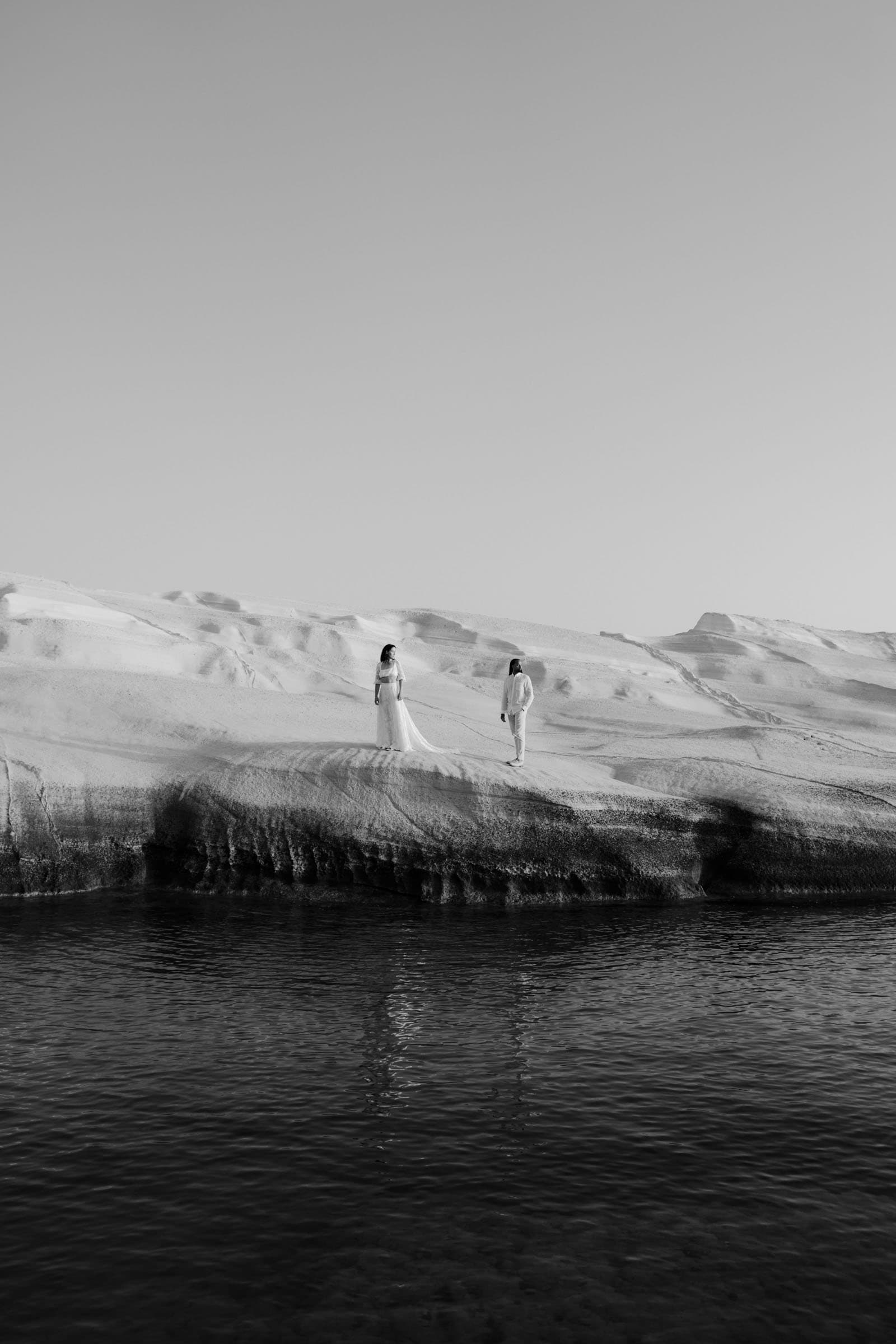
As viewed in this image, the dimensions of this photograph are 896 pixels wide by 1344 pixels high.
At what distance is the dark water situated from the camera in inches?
301

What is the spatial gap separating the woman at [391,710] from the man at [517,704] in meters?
1.83

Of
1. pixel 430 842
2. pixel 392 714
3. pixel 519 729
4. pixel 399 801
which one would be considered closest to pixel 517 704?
pixel 519 729

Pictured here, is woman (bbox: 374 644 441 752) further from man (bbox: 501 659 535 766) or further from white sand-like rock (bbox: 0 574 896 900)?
man (bbox: 501 659 535 766)

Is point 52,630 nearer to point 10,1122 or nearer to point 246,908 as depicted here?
point 246,908

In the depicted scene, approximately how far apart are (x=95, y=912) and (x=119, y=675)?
9.54m

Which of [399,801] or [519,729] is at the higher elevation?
[519,729]

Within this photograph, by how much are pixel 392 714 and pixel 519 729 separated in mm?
2625

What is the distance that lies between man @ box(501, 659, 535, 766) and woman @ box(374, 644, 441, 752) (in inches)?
72.2

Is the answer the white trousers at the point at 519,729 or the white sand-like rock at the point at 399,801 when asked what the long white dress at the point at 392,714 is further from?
the white trousers at the point at 519,729

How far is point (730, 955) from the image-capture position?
1638cm

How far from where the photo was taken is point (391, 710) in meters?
22.1

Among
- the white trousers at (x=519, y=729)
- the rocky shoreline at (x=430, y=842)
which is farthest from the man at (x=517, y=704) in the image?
the rocky shoreline at (x=430, y=842)

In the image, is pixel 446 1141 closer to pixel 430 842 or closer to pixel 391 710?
pixel 430 842

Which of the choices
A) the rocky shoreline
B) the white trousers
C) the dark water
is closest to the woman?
the rocky shoreline
